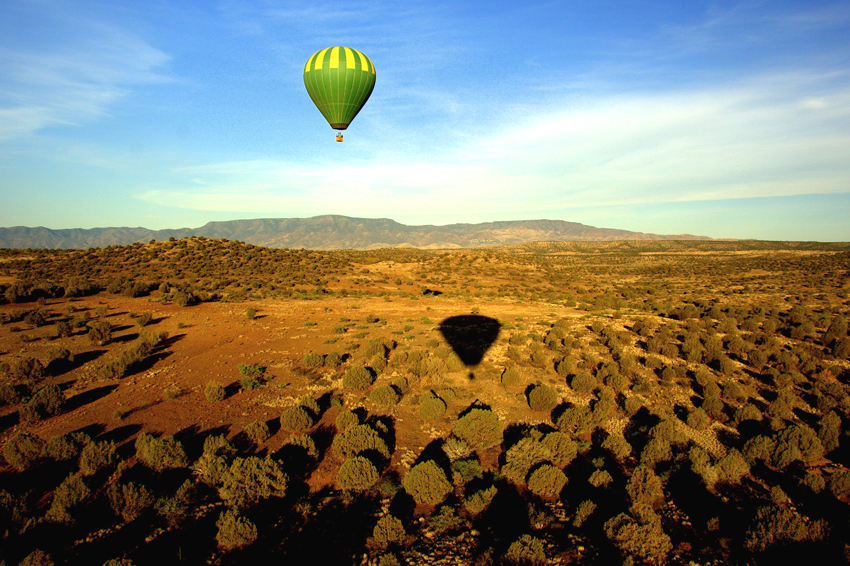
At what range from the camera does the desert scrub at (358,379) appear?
1387 cm

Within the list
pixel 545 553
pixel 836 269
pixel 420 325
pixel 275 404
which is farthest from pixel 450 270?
pixel 836 269

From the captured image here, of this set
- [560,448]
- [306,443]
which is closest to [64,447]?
[306,443]

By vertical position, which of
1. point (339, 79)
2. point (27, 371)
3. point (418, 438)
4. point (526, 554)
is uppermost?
point (339, 79)

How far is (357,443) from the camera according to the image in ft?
32.6

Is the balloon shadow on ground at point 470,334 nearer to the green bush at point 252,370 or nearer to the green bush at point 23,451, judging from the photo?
the green bush at point 252,370

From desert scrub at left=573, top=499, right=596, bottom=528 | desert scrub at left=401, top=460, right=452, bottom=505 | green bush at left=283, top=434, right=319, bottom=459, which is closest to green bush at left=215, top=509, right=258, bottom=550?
green bush at left=283, top=434, right=319, bottom=459

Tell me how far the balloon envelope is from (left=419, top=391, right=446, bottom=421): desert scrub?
18.9 metres

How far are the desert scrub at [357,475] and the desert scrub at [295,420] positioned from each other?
266cm

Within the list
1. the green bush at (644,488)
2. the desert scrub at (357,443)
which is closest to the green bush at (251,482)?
the desert scrub at (357,443)

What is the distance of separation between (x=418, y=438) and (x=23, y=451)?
9.80 meters

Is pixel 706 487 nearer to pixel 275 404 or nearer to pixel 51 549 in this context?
pixel 275 404

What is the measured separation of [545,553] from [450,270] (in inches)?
1879

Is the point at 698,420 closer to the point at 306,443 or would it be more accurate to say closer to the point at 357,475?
the point at 357,475

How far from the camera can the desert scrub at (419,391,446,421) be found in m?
12.0
